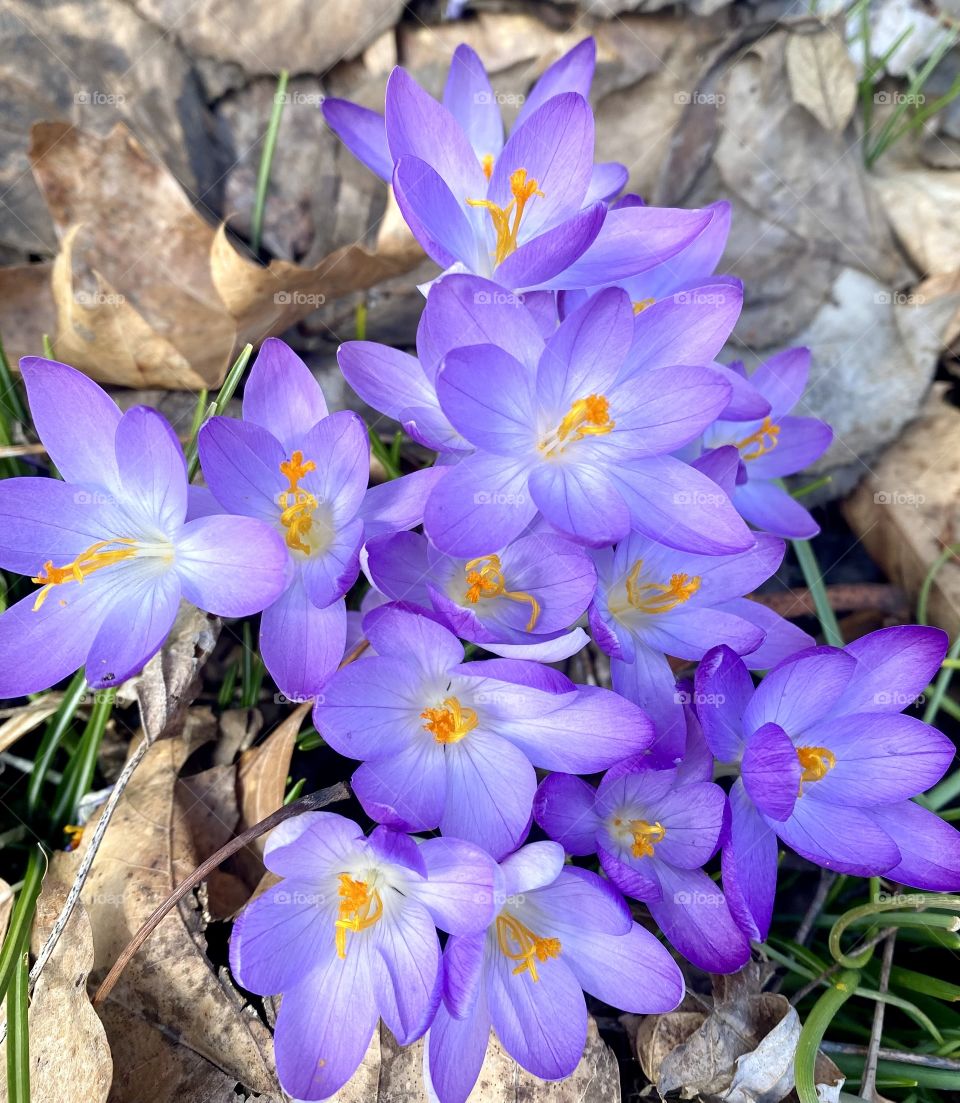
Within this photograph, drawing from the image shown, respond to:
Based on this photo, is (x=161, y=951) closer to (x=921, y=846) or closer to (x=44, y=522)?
(x=44, y=522)

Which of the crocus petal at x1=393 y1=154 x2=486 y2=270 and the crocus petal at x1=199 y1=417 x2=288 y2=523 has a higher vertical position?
the crocus petal at x1=393 y1=154 x2=486 y2=270

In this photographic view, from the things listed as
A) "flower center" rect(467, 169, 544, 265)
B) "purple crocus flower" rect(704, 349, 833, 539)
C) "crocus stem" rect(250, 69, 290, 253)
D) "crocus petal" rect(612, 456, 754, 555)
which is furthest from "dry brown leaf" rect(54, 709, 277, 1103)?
"crocus stem" rect(250, 69, 290, 253)

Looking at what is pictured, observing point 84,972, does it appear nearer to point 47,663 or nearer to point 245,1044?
point 245,1044

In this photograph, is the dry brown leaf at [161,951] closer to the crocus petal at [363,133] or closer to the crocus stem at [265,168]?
the crocus petal at [363,133]

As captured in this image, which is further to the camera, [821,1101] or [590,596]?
[821,1101]

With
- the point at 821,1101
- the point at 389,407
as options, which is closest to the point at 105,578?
the point at 389,407

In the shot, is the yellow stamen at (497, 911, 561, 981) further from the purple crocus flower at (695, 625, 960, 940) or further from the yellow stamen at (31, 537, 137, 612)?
the yellow stamen at (31, 537, 137, 612)
